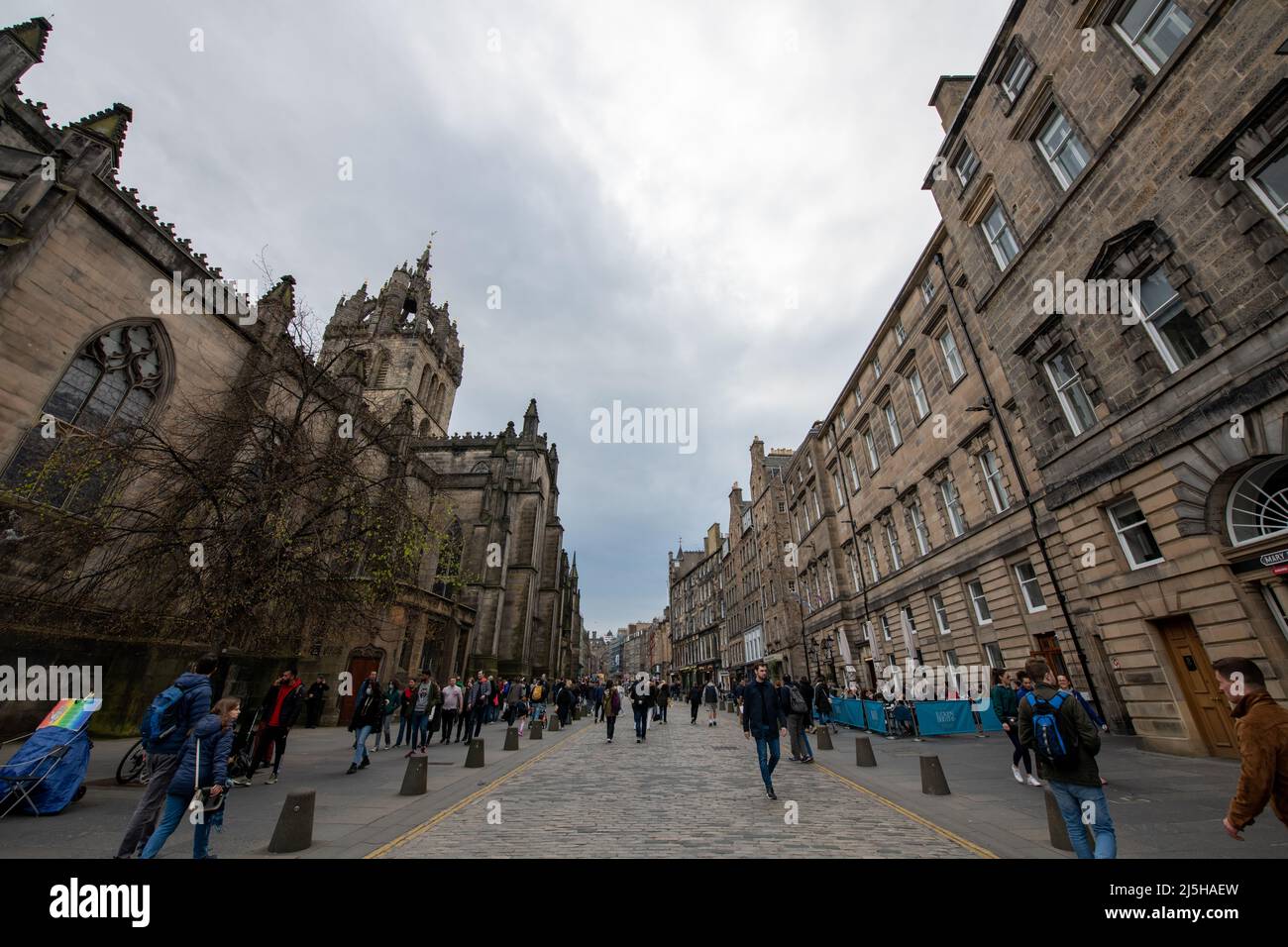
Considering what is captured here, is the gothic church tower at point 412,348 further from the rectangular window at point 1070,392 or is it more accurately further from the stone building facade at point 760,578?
the rectangular window at point 1070,392

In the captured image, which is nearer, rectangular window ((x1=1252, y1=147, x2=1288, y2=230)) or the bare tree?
rectangular window ((x1=1252, y1=147, x2=1288, y2=230))

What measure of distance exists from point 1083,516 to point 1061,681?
4.67 m

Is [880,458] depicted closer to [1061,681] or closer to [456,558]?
[1061,681]

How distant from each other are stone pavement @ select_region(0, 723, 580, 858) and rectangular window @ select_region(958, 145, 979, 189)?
69.3 feet

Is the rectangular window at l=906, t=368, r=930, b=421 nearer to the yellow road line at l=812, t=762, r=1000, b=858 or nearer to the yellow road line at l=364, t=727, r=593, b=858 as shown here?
the yellow road line at l=812, t=762, r=1000, b=858

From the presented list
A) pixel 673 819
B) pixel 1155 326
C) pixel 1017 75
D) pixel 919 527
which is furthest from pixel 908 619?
pixel 1017 75

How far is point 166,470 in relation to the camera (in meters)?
8.92

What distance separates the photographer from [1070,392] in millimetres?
12555

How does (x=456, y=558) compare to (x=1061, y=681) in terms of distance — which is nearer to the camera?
(x=1061, y=681)

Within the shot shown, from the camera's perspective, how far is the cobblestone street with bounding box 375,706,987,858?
5430 millimetres

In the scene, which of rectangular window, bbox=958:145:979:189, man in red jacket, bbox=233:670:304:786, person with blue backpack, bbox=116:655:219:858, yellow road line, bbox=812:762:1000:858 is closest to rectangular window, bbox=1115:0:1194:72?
rectangular window, bbox=958:145:979:189
